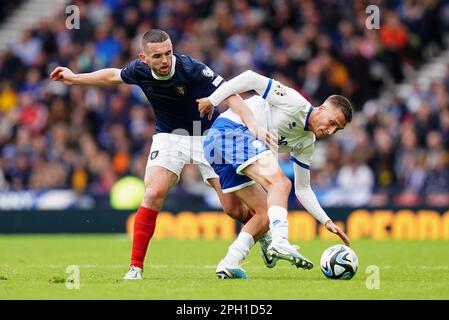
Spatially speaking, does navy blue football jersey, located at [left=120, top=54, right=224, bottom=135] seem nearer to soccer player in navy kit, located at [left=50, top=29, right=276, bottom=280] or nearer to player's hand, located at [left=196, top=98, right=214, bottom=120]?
soccer player in navy kit, located at [left=50, top=29, right=276, bottom=280]

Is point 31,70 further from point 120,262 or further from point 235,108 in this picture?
point 235,108

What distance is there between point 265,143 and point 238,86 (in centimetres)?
60

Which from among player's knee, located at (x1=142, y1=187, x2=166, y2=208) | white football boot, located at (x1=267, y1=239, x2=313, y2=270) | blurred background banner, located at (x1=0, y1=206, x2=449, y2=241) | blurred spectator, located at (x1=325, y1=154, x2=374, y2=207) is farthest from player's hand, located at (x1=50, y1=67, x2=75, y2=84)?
blurred spectator, located at (x1=325, y1=154, x2=374, y2=207)

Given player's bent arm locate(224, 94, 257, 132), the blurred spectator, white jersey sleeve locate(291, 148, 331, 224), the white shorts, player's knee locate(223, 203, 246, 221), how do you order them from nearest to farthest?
player's bent arm locate(224, 94, 257, 132) < white jersey sleeve locate(291, 148, 331, 224) < the white shorts < player's knee locate(223, 203, 246, 221) < the blurred spectator

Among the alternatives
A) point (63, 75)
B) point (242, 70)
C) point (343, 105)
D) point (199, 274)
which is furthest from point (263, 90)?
point (242, 70)

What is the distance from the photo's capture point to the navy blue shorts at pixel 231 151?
948 centimetres

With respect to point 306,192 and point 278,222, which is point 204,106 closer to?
point 278,222

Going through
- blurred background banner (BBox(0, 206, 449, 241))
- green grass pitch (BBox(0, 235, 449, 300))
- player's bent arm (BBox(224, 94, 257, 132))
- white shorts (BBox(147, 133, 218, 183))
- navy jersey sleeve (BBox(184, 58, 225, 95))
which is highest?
navy jersey sleeve (BBox(184, 58, 225, 95))

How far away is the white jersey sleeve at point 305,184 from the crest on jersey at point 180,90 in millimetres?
1198

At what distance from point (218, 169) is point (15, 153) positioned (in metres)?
12.0

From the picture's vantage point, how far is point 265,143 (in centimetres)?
944

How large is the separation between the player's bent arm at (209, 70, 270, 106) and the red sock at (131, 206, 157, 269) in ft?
4.25

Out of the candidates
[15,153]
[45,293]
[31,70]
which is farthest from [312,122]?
[31,70]

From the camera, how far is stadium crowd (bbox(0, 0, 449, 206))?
19.1 meters
